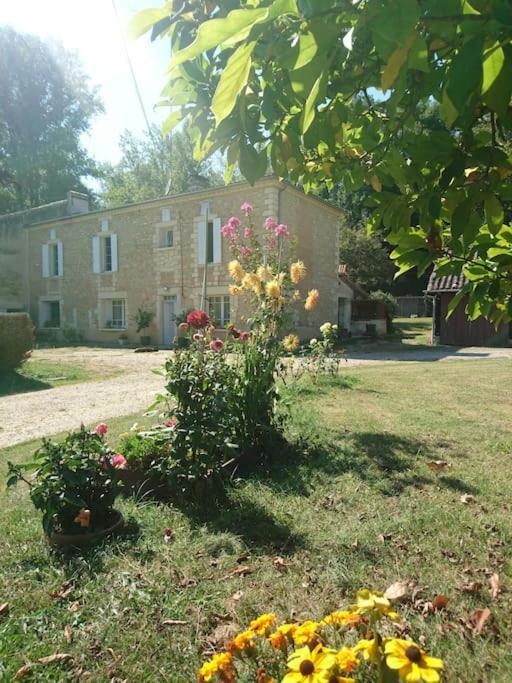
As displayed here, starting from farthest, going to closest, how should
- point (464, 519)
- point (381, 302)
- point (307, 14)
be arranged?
point (381, 302)
point (464, 519)
point (307, 14)

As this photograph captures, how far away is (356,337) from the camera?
2253cm

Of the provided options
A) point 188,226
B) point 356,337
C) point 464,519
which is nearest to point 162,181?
point 188,226

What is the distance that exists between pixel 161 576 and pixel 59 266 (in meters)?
23.6

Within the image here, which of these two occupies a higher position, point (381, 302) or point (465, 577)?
point (381, 302)

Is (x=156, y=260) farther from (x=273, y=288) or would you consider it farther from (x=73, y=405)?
(x=273, y=288)

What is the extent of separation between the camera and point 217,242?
57.5ft

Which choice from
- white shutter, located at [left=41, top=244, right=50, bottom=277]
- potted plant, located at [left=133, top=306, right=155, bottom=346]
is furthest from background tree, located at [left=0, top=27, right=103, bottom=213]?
potted plant, located at [left=133, top=306, right=155, bottom=346]

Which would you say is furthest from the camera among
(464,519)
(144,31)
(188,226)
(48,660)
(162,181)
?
(162,181)

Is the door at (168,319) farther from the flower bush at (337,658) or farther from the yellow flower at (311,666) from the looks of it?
the yellow flower at (311,666)

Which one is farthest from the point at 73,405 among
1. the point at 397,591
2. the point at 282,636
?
the point at 282,636

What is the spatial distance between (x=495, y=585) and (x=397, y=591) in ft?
1.76

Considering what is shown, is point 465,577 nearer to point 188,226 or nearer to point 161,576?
point 161,576

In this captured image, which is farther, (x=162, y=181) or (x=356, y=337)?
(x=162, y=181)

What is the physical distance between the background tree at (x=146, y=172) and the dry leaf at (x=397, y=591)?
35458 mm
